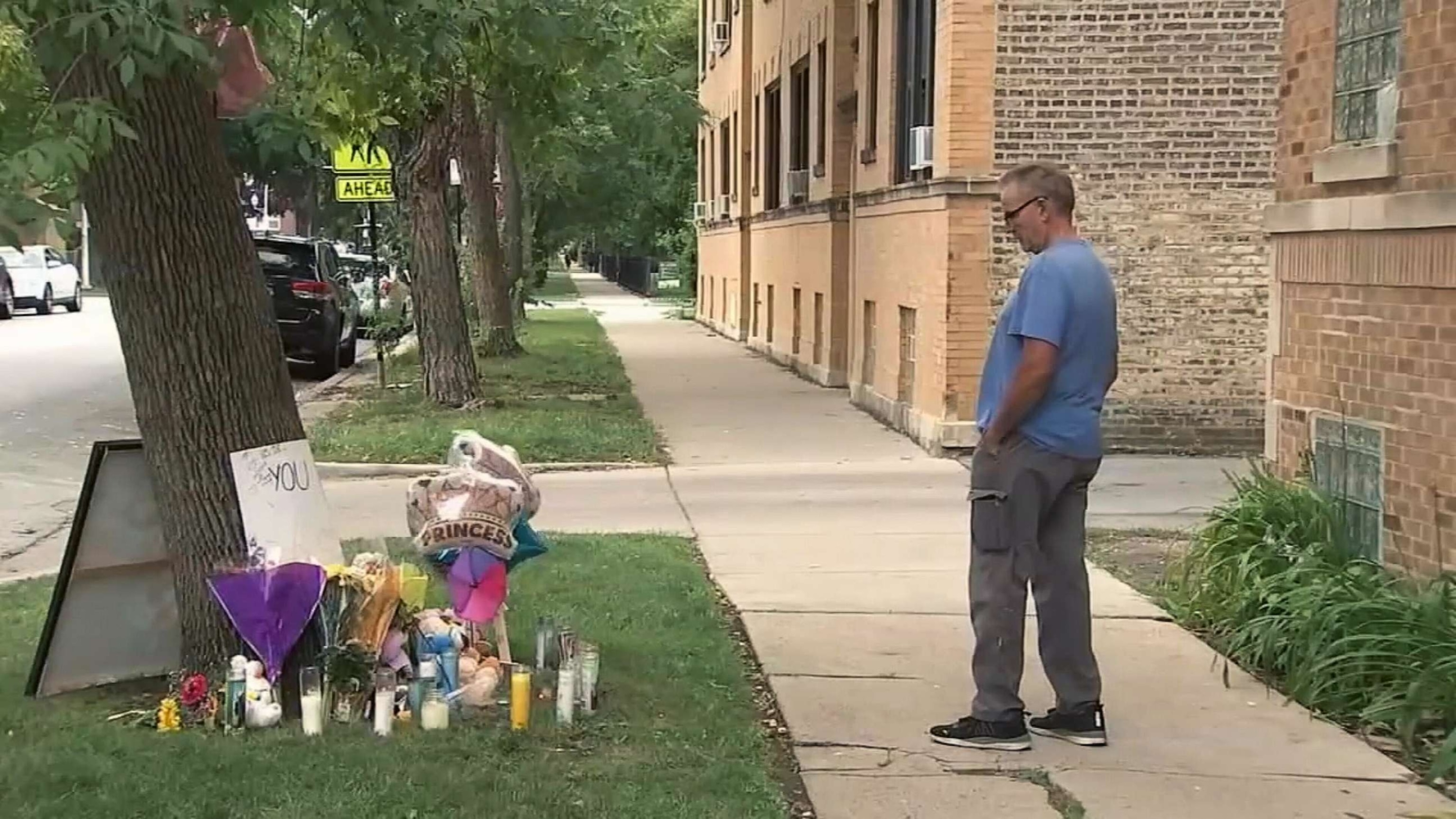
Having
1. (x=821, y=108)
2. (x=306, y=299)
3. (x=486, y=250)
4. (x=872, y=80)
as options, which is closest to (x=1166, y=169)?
(x=872, y=80)

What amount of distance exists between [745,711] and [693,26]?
5249cm

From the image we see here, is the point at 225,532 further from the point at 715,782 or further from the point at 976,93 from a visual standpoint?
the point at 976,93

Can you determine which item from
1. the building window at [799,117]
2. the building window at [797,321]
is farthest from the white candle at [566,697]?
the building window at [799,117]

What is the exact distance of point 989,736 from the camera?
17.4 feet

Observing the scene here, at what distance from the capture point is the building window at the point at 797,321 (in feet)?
73.3

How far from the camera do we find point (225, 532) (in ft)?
18.0

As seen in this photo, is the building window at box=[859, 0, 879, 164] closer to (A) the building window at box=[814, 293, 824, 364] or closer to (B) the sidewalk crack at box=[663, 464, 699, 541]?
(A) the building window at box=[814, 293, 824, 364]

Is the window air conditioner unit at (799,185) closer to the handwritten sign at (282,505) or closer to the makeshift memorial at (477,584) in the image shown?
the handwritten sign at (282,505)

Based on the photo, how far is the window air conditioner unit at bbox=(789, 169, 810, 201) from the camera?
2183 centimetres

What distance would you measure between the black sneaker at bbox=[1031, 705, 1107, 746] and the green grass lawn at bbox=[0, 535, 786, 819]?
98 centimetres

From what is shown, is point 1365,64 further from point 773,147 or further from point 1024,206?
point 773,147

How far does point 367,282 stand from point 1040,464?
26411 millimetres

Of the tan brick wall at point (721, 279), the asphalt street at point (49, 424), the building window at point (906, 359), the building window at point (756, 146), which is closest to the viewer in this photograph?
the asphalt street at point (49, 424)

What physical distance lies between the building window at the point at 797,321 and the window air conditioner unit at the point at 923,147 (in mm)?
8254
